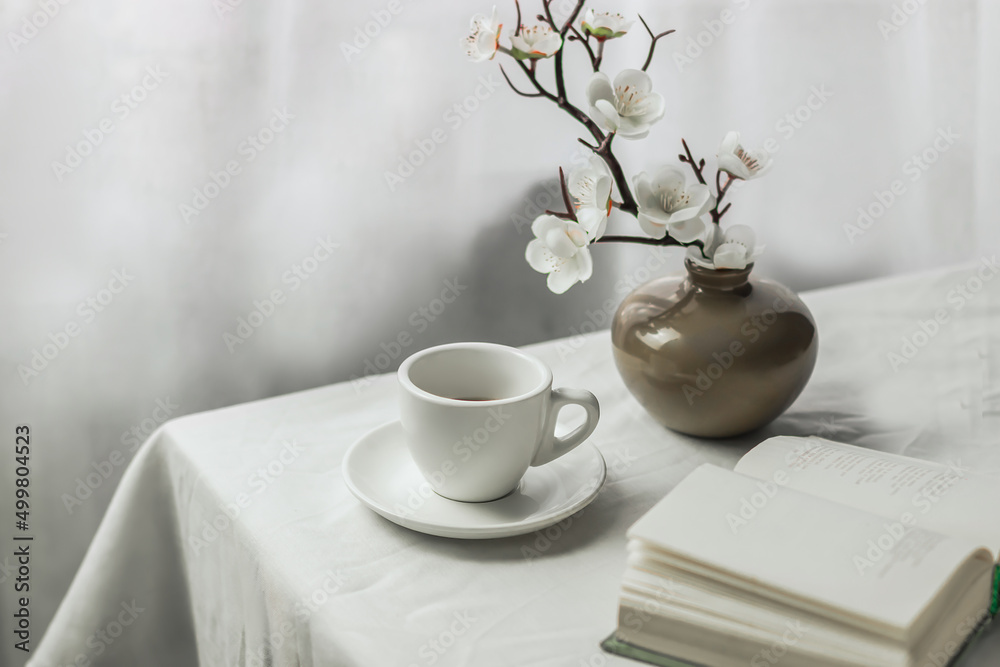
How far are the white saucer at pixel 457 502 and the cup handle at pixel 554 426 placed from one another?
0.03 meters

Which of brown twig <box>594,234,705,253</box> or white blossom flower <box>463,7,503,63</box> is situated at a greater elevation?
white blossom flower <box>463,7,503,63</box>

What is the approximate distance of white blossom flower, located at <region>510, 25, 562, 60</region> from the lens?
69cm

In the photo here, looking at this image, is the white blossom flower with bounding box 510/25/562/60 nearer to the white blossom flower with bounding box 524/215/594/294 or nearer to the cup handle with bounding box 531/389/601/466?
the white blossom flower with bounding box 524/215/594/294

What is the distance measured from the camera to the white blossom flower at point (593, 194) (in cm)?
Result: 67

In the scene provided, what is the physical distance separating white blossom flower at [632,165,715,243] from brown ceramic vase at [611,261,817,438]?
71 millimetres

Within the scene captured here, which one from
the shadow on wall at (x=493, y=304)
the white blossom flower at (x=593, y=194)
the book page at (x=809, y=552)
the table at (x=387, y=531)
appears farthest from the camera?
the shadow on wall at (x=493, y=304)

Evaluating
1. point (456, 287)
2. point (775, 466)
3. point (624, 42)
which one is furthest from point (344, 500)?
point (624, 42)

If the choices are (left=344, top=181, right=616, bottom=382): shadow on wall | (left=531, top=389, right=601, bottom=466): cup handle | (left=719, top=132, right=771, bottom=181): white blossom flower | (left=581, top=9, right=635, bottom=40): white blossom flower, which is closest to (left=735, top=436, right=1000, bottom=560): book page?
(left=531, top=389, right=601, bottom=466): cup handle

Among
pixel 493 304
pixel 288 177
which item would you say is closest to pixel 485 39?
pixel 288 177

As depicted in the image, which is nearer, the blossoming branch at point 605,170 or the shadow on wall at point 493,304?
the blossoming branch at point 605,170

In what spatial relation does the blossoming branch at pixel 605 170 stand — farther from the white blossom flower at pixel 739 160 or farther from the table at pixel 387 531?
the table at pixel 387 531

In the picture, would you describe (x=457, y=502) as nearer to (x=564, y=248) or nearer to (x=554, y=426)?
(x=554, y=426)

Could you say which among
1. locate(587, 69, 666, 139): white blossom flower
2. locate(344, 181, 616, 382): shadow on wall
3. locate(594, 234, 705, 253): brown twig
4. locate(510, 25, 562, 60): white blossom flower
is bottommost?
locate(344, 181, 616, 382): shadow on wall

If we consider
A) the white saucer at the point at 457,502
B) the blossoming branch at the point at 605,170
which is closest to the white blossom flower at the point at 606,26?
the blossoming branch at the point at 605,170
